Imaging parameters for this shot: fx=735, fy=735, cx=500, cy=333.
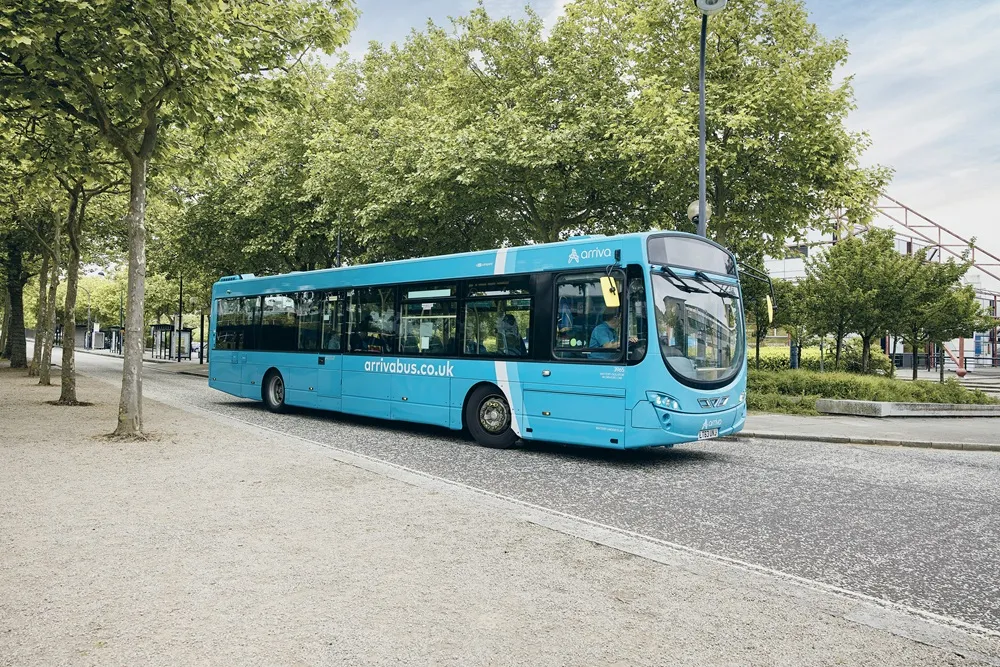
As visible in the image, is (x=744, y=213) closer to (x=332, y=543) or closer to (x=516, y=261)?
(x=516, y=261)

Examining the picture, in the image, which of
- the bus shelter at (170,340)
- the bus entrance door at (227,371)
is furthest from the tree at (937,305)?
the bus shelter at (170,340)

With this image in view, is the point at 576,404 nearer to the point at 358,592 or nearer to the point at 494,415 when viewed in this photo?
the point at 494,415

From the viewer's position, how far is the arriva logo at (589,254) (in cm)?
977

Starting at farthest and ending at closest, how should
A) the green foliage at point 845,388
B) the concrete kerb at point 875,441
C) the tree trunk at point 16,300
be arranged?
the tree trunk at point 16,300
the green foliage at point 845,388
the concrete kerb at point 875,441

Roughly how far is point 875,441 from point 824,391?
5877mm

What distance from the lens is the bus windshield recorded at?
9.28 meters

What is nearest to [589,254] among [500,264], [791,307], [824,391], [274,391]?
[500,264]

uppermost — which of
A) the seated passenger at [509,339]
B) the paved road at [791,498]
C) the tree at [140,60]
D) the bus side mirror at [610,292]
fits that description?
the tree at [140,60]

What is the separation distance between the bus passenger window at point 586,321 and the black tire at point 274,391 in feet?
25.1

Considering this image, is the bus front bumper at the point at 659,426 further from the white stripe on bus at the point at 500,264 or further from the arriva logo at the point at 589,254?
the white stripe on bus at the point at 500,264

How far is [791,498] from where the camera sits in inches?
300

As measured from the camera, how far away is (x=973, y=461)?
1098cm

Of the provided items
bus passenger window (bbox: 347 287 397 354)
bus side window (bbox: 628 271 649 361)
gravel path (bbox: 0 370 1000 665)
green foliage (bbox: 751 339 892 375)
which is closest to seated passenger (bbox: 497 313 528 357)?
bus side window (bbox: 628 271 649 361)

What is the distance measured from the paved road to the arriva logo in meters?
2.74
